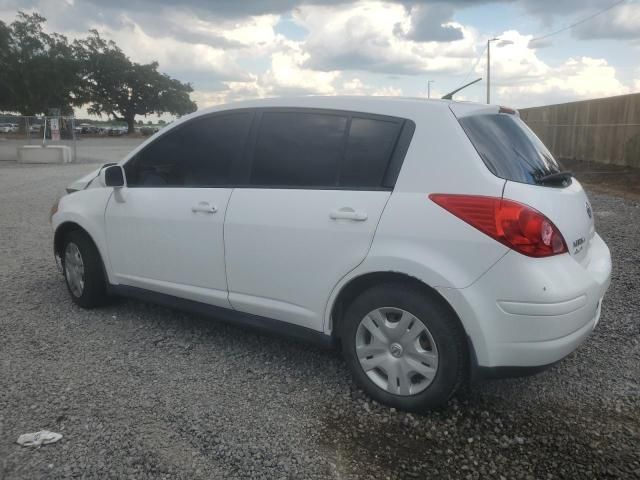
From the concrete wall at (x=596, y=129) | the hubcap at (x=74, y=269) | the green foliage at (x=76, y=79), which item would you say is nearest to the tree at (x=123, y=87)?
the green foliage at (x=76, y=79)

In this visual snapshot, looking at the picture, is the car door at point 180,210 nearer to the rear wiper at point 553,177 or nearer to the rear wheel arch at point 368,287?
the rear wheel arch at point 368,287

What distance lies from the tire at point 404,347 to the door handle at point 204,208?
1.18m

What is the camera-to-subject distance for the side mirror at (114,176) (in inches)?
176

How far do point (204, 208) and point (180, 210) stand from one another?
0.26 metres

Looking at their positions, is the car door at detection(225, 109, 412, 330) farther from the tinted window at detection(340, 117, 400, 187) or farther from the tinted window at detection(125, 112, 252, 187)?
the tinted window at detection(125, 112, 252, 187)

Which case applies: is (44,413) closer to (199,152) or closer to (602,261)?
(199,152)

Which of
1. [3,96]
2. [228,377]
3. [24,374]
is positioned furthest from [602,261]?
[3,96]

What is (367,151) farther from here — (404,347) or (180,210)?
(180,210)

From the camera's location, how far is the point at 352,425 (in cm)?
318

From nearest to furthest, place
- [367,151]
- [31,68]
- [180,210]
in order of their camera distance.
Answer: [367,151] < [180,210] < [31,68]

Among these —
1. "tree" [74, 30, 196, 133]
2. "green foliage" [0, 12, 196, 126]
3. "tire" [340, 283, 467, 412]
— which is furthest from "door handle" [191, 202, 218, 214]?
"tree" [74, 30, 196, 133]

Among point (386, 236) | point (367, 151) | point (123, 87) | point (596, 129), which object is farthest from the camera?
point (123, 87)

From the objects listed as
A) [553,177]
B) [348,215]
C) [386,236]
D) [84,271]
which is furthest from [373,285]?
[84,271]

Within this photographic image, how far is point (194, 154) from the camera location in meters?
4.17
